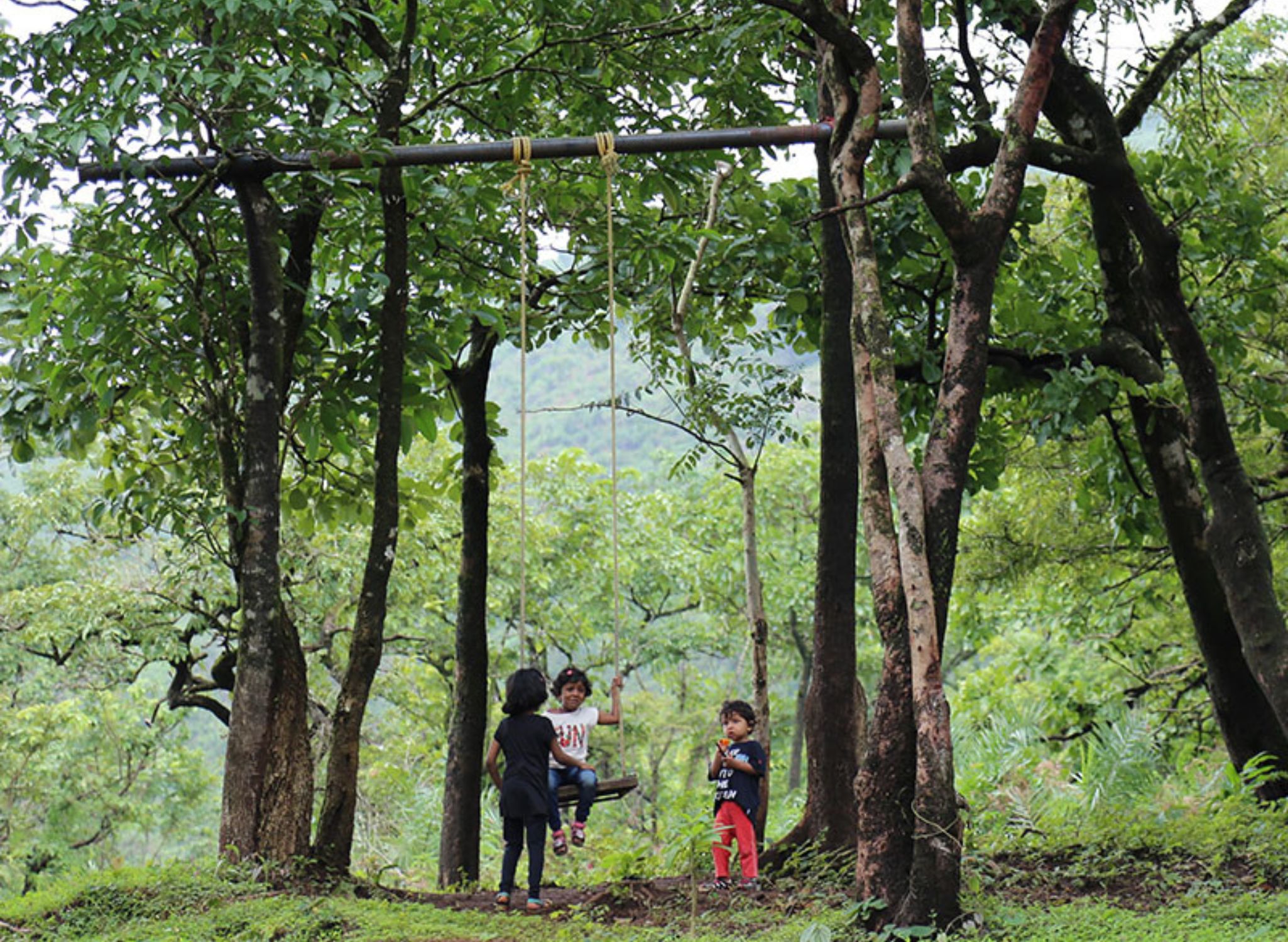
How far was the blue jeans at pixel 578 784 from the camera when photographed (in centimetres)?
662

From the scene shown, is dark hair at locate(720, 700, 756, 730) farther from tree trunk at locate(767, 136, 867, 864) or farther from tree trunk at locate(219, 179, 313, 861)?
tree trunk at locate(219, 179, 313, 861)

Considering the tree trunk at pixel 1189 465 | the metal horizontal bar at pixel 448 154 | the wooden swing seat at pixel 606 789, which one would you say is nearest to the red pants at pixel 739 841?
the wooden swing seat at pixel 606 789

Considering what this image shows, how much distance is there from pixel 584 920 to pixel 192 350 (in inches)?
143

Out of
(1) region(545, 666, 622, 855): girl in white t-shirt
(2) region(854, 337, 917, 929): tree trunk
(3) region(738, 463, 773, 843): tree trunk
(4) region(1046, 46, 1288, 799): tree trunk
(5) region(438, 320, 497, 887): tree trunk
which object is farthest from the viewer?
(5) region(438, 320, 497, 887): tree trunk

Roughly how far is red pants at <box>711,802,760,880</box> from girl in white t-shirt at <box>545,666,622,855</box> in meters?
0.69

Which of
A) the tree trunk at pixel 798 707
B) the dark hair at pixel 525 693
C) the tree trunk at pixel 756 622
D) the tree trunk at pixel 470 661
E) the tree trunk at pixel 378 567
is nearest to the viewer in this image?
the tree trunk at pixel 378 567

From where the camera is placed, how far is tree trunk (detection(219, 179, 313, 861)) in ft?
19.0

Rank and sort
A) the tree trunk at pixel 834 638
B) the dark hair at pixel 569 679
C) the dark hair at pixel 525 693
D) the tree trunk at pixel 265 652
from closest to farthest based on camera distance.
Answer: the tree trunk at pixel 265 652 < the dark hair at pixel 525 693 < the tree trunk at pixel 834 638 < the dark hair at pixel 569 679

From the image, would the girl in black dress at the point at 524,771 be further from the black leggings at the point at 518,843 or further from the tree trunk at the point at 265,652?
the tree trunk at the point at 265,652

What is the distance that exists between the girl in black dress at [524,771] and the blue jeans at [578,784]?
0.32 m

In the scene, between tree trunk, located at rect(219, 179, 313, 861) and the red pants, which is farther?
the red pants

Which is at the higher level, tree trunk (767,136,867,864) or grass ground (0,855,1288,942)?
tree trunk (767,136,867,864)

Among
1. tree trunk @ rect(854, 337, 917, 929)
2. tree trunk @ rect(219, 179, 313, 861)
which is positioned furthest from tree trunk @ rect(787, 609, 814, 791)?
tree trunk @ rect(854, 337, 917, 929)

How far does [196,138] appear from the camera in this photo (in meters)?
6.19
